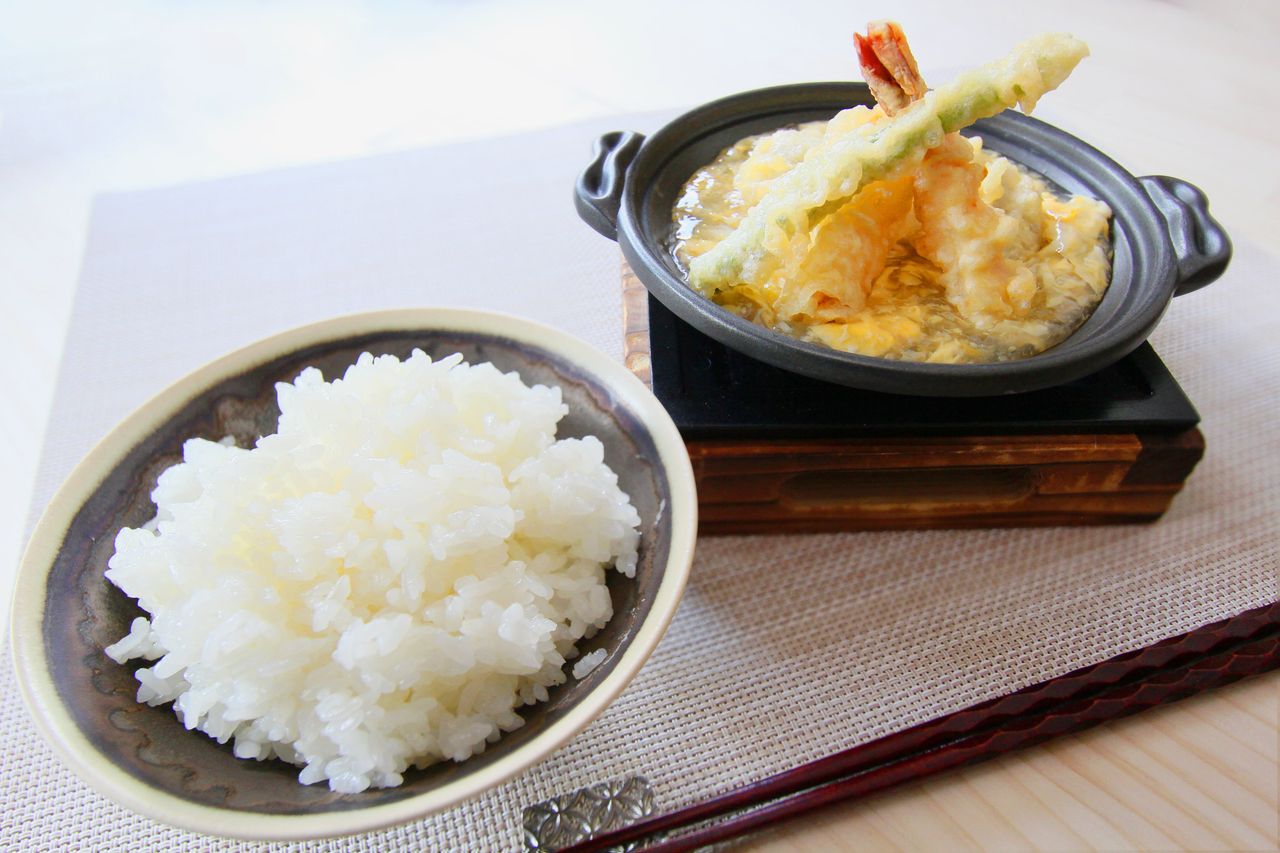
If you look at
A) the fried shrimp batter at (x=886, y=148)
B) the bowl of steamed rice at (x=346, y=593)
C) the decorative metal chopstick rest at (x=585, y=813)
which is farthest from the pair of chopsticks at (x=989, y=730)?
the fried shrimp batter at (x=886, y=148)

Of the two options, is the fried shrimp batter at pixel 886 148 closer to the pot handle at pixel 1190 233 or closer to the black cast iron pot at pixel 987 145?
the black cast iron pot at pixel 987 145

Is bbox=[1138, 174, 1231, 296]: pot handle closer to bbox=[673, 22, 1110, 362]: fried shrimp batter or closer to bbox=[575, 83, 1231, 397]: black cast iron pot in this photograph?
bbox=[575, 83, 1231, 397]: black cast iron pot

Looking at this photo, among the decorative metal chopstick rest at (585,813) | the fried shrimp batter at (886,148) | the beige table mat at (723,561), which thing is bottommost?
the decorative metal chopstick rest at (585,813)

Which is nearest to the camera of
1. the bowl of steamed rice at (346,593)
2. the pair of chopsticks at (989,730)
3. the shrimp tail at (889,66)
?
the bowl of steamed rice at (346,593)

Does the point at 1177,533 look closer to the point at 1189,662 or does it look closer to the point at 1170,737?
the point at 1189,662

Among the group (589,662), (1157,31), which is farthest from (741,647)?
(1157,31)

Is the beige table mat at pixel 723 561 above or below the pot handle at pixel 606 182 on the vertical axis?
below

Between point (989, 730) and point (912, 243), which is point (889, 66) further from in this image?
point (989, 730)
